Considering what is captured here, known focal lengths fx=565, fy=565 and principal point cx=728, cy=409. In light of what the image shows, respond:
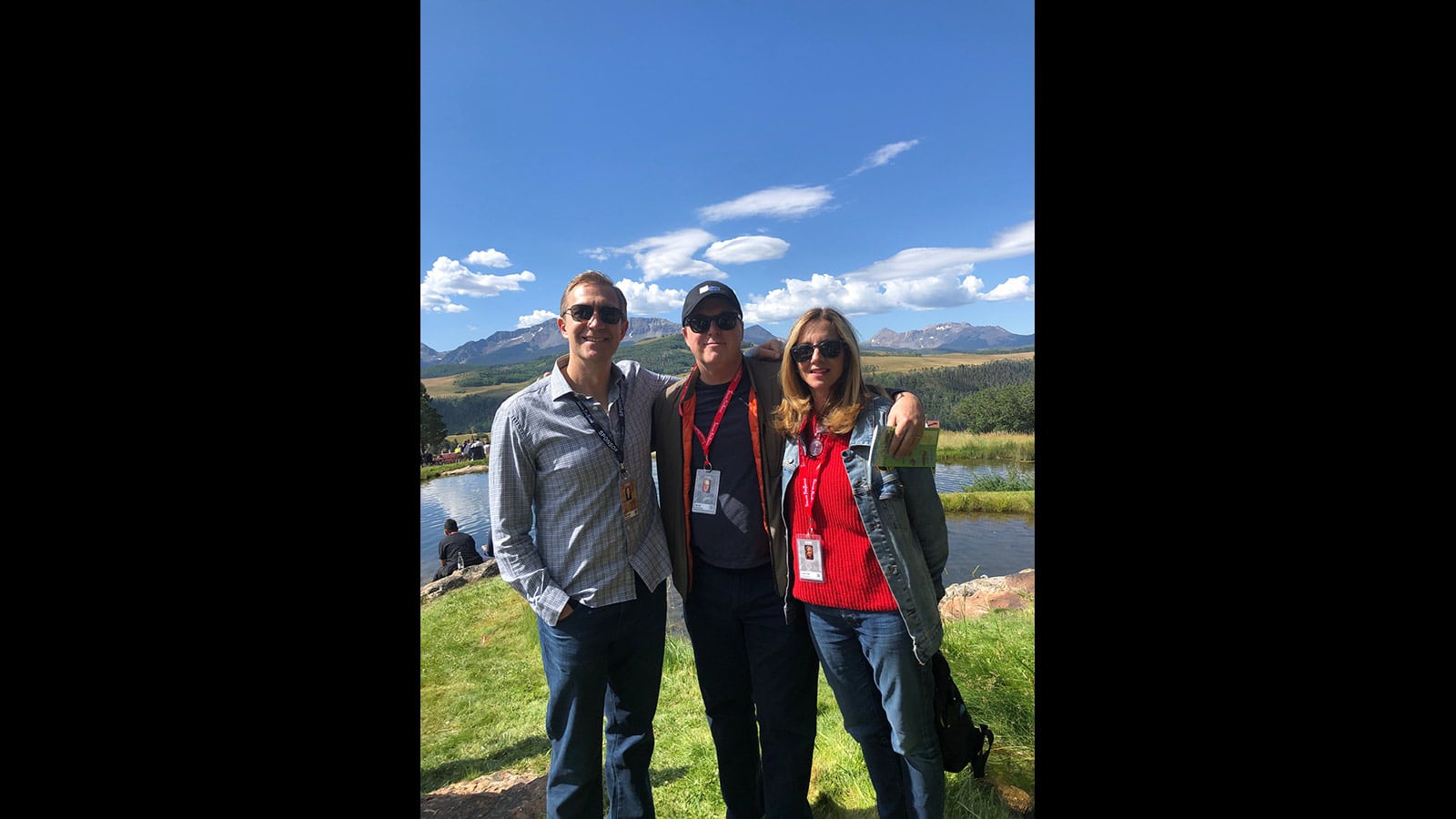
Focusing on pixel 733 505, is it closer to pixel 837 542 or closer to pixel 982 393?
pixel 837 542

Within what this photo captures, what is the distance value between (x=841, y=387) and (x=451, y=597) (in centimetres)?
1550

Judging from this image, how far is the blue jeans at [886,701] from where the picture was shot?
3057 millimetres

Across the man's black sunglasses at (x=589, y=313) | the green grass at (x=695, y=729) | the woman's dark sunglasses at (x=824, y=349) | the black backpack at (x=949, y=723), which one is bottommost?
the green grass at (x=695, y=729)

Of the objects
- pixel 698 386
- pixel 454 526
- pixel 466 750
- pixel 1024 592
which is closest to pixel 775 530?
pixel 698 386

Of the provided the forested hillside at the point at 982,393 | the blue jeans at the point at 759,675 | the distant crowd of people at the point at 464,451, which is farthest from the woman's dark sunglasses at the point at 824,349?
the distant crowd of people at the point at 464,451

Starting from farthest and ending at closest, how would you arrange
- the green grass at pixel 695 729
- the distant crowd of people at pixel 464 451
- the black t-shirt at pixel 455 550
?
1. the distant crowd of people at pixel 464 451
2. the black t-shirt at pixel 455 550
3. the green grass at pixel 695 729

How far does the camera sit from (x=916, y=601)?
3014 mm

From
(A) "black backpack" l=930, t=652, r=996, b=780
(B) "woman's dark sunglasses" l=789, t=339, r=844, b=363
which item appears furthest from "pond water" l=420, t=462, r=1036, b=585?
(A) "black backpack" l=930, t=652, r=996, b=780

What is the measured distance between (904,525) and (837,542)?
370mm

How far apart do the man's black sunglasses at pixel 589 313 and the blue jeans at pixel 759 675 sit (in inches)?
62.1

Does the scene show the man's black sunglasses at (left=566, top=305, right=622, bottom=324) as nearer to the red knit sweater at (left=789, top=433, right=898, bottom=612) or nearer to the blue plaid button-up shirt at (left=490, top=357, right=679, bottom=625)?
the blue plaid button-up shirt at (left=490, top=357, right=679, bottom=625)

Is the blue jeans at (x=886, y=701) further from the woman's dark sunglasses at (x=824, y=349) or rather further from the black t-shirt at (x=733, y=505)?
the woman's dark sunglasses at (x=824, y=349)

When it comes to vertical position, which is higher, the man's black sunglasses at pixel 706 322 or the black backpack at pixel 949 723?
the man's black sunglasses at pixel 706 322
